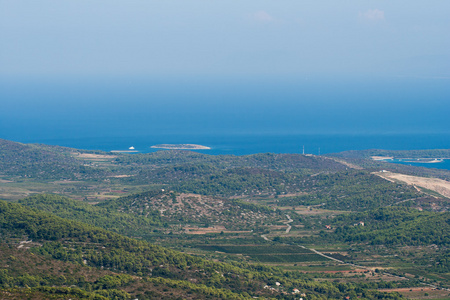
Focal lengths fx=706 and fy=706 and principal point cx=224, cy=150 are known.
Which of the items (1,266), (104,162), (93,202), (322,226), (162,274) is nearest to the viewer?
(1,266)

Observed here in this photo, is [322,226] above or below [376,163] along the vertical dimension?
below

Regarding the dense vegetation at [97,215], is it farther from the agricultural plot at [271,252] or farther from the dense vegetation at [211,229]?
the agricultural plot at [271,252]

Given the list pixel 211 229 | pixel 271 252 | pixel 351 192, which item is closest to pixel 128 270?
pixel 271 252

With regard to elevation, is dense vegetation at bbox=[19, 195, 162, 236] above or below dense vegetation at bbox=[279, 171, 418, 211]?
below

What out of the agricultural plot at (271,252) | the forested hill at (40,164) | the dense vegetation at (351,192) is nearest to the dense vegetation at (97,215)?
the agricultural plot at (271,252)

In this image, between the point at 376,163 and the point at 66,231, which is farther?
the point at 376,163

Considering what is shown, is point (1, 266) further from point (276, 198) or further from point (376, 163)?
point (376, 163)

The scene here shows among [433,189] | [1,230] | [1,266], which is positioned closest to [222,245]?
[1,230]

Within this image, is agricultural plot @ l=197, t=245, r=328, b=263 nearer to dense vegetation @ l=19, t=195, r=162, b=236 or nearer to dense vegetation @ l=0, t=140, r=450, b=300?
dense vegetation @ l=0, t=140, r=450, b=300

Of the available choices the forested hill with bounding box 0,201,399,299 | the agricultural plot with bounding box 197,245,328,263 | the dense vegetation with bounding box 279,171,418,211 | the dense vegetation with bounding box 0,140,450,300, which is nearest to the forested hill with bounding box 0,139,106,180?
the dense vegetation with bounding box 0,140,450,300
